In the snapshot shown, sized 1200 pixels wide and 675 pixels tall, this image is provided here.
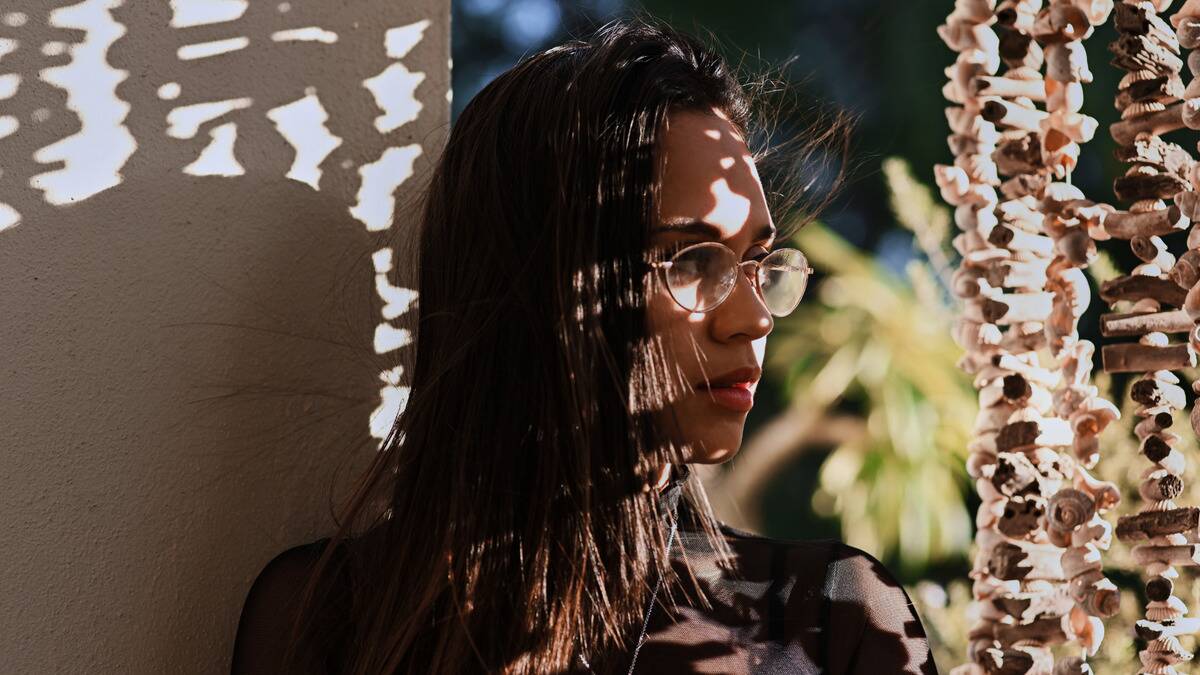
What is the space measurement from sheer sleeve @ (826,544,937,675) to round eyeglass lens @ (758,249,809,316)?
32 cm

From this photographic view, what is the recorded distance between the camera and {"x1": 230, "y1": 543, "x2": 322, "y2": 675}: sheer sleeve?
1170 mm

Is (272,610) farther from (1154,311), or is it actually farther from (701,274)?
(1154,311)

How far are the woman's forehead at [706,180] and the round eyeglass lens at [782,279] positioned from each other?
51mm

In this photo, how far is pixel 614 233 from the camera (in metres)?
1.16

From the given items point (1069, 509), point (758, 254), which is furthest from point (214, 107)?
point (1069, 509)

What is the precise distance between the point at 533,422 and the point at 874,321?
3.10m

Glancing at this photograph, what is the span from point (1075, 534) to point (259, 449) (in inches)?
32.8

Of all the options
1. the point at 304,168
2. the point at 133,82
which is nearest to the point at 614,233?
the point at 304,168

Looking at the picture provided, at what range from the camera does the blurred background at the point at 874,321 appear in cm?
396

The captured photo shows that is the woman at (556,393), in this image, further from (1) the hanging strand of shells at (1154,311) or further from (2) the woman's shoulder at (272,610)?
(1) the hanging strand of shells at (1154,311)

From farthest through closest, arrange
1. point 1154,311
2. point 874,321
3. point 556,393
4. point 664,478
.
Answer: point 874,321 < point 664,478 < point 556,393 < point 1154,311

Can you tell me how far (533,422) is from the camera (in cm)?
119

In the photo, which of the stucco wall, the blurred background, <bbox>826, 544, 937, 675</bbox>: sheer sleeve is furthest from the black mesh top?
the blurred background

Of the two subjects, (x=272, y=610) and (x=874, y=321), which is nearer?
(x=272, y=610)
